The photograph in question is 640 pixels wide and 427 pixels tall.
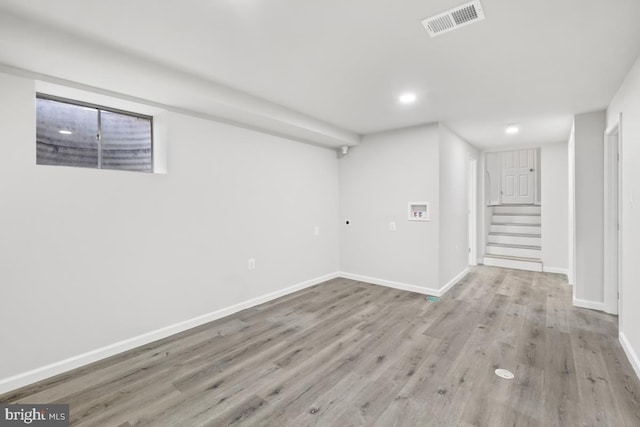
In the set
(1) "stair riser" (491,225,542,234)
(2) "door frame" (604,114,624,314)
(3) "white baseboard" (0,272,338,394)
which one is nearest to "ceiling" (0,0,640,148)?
Answer: (2) "door frame" (604,114,624,314)

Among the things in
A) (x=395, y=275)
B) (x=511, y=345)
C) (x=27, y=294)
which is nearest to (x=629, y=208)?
(x=511, y=345)

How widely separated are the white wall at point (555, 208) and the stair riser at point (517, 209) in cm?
151

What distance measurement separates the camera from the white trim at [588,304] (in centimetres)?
377

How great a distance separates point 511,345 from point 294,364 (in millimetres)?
2078

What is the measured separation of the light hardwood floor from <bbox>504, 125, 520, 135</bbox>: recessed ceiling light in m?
2.64

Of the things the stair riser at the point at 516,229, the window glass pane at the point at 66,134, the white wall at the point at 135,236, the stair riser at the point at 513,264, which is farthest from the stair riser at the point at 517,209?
the window glass pane at the point at 66,134

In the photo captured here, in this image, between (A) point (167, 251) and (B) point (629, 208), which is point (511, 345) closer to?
(B) point (629, 208)

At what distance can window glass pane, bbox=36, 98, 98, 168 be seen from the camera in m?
2.52

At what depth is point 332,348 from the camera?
9.35ft

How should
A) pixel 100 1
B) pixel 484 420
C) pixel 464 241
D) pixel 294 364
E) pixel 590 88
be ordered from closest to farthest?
pixel 100 1, pixel 484 420, pixel 294 364, pixel 590 88, pixel 464 241

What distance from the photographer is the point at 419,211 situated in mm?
4520

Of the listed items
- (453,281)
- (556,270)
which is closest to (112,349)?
(453,281)

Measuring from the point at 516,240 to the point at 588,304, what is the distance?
10.3 feet

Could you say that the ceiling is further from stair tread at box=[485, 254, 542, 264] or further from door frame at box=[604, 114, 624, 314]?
stair tread at box=[485, 254, 542, 264]
